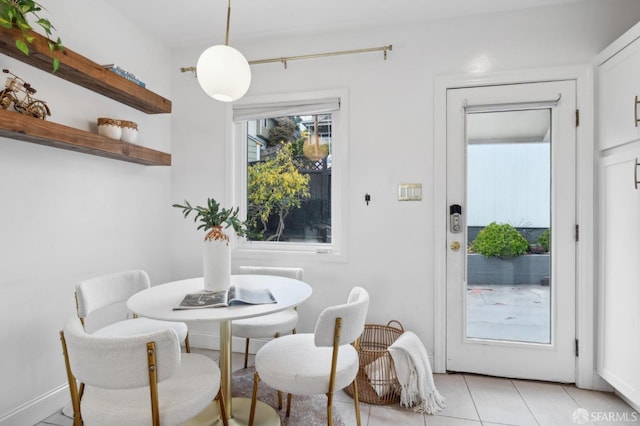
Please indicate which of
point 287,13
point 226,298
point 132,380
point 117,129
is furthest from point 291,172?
point 132,380

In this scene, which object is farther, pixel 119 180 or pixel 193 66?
pixel 193 66

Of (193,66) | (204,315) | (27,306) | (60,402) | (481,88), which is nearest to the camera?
(204,315)

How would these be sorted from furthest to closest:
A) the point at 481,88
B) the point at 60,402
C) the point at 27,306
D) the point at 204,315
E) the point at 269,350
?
1. the point at 481,88
2. the point at 60,402
3. the point at 27,306
4. the point at 269,350
5. the point at 204,315

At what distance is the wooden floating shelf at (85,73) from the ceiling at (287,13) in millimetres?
593

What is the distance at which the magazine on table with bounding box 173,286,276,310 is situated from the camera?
5.11 ft

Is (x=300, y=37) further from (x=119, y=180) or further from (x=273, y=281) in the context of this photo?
(x=273, y=281)

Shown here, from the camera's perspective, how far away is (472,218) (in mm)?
2477

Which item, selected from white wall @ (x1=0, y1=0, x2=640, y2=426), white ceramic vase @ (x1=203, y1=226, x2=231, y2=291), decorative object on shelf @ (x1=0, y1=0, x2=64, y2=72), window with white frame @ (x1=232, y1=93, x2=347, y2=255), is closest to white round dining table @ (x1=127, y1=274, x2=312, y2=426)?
white ceramic vase @ (x1=203, y1=226, x2=231, y2=291)

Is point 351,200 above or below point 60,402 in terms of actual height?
above


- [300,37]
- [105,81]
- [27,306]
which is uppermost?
[300,37]

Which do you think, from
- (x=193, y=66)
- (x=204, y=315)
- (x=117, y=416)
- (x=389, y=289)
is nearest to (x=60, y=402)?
(x=117, y=416)

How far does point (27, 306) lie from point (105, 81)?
4.32 feet

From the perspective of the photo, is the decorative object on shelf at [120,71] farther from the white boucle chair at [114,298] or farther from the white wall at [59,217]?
the white boucle chair at [114,298]

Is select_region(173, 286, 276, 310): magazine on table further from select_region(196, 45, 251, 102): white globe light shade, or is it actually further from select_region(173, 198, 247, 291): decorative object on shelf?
select_region(196, 45, 251, 102): white globe light shade
